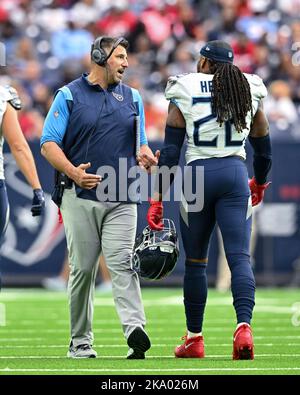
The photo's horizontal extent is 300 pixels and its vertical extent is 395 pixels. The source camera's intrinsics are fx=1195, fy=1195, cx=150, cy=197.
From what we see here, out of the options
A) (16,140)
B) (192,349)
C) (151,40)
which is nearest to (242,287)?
(192,349)

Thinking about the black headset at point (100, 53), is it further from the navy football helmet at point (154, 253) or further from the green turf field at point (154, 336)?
the green turf field at point (154, 336)

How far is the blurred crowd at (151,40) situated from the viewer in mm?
16266

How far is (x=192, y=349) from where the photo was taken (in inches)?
283

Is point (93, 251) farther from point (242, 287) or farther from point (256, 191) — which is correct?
point (256, 191)

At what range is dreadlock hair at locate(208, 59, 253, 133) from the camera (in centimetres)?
701

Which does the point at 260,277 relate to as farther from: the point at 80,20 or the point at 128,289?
the point at 128,289

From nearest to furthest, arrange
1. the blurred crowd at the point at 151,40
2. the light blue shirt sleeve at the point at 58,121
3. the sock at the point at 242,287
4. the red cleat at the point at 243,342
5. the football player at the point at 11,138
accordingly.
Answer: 1. the red cleat at the point at 243,342
2. the sock at the point at 242,287
3. the football player at the point at 11,138
4. the light blue shirt sleeve at the point at 58,121
5. the blurred crowd at the point at 151,40

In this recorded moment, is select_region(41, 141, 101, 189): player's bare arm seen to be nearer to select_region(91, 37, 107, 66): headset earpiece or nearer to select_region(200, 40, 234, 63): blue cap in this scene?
select_region(91, 37, 107, 66): headset earpiece

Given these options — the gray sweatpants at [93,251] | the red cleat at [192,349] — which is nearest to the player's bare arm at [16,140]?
the gray sweatpants at [93,251]

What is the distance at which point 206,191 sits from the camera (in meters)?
7.03

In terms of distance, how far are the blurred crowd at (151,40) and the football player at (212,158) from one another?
833cm

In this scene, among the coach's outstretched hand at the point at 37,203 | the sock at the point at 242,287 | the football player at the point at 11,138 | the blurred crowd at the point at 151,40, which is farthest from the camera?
the blurred crowd at the point at 151,40

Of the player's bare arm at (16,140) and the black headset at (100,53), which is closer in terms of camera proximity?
the player's bare arm at (16,140)
